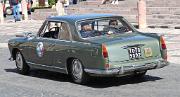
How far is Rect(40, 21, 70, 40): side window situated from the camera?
11.9 metres

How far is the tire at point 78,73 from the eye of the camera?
11148 mm

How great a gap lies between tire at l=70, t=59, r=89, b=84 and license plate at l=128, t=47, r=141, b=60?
3.19ft

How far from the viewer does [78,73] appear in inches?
445

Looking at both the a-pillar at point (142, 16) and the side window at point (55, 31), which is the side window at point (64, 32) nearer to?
the side window at point (55, 31)

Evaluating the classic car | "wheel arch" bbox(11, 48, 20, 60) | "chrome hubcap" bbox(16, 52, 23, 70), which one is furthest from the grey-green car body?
"wheel arch" bbox(11, 48, 20, 60)

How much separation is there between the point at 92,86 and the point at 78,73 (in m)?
0.38

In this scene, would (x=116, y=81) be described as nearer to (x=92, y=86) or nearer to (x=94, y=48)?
(x=92, y=86)

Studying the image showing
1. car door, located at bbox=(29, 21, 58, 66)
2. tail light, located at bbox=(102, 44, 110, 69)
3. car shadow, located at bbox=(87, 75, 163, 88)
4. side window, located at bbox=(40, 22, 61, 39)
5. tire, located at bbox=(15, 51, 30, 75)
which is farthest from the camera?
tire, located at bbox=(15, 51, 30, 75)

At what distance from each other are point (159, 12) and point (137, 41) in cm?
1669

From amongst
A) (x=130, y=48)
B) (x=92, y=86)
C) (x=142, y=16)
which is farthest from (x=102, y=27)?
(x=142, y=16)

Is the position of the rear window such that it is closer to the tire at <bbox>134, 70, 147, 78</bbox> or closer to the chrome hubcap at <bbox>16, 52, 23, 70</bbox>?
the tire at <bbox>134, 70, 147, 78</bbox>

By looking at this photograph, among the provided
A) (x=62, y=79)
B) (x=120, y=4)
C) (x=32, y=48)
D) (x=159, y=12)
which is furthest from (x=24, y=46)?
(x=120, y=4)

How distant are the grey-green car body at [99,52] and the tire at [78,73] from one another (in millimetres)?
124

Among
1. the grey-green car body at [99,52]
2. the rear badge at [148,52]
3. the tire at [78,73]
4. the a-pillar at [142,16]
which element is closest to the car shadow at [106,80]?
the tire at [78,73]
